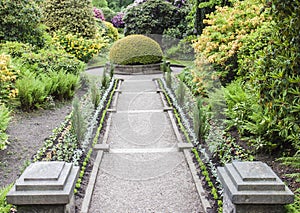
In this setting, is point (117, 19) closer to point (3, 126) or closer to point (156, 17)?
point (156, 17)

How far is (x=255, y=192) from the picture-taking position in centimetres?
278

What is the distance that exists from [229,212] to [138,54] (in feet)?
35.8

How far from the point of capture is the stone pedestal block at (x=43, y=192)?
9.17ft

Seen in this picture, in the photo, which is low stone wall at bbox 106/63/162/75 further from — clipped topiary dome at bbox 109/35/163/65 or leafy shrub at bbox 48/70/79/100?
leafy shrub at bbox 48/70/79/100

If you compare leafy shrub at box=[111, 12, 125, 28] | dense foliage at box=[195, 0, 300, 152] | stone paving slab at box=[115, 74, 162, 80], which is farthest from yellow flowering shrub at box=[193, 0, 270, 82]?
leafy shrub at box=[111, 12, 125, 28]

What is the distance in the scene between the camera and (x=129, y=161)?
4844 mm

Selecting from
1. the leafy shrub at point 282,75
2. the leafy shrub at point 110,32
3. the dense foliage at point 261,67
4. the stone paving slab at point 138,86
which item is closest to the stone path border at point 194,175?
the dense foliage at point 261,67

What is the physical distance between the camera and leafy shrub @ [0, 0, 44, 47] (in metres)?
9.12

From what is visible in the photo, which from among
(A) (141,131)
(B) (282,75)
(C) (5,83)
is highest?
(B) (282,75)

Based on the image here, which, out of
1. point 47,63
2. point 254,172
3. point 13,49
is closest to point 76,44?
point 13,49

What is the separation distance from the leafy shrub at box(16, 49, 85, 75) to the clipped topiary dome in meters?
4.07

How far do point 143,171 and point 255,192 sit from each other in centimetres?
200

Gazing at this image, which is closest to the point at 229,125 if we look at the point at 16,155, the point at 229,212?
the point at 229,212

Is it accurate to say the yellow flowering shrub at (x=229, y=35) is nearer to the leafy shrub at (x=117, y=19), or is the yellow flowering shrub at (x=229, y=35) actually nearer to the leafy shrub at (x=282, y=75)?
the leafy shrub at (x=282, y=75)
